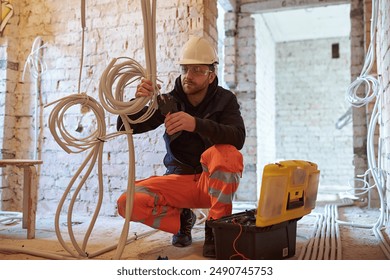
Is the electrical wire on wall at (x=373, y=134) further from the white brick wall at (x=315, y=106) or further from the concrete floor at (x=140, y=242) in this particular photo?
the white brick wall at (x=315, y=106)

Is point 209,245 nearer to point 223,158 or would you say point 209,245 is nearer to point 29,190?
point 223,158

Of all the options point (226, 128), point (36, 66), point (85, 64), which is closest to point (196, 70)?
point (226, 128)

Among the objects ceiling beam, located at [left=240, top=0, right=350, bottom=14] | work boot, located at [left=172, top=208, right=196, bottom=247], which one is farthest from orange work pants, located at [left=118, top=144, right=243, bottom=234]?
ceiling beam, located at [left=240, top=0, right=350, bottom=14]

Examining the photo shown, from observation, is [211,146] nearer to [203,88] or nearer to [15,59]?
[203,88]

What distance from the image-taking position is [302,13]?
6.09 m

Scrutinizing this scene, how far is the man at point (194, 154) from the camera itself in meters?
1.73

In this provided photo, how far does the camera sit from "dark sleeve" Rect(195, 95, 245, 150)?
171 centimetres

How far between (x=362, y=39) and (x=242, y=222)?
3.29m

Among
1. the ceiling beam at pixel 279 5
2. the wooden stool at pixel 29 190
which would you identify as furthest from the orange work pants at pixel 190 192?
the ceiling beam at pixel 279 5

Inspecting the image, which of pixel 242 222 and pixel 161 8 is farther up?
pixel 161 8

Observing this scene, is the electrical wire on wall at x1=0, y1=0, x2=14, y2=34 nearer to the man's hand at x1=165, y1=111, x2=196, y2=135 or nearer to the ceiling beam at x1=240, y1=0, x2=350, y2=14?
the man's hand at x1=165, y1=111, x2=196, y2=135

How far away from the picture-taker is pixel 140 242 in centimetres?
207

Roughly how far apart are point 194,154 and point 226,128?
32 cm

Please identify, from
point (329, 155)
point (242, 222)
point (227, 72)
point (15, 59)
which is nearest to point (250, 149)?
point (227, 72)
